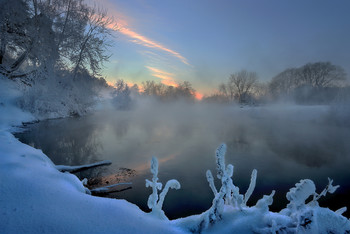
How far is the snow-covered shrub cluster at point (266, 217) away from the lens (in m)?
1.67

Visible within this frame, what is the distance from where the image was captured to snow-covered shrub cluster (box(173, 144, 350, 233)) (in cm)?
167

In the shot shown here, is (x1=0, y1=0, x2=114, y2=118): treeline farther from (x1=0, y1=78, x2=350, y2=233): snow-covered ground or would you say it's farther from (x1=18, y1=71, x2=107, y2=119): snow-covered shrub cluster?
(x1=0, y1=78, x2=350, y2=233): snow-covered ground

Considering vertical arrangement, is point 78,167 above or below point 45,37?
below

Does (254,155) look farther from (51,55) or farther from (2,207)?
(51,55)

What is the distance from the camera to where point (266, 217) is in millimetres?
1949

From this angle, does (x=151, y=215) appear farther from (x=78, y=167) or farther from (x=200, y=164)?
(x=200, y=164)

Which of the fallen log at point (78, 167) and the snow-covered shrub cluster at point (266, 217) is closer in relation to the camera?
the snow-covered shrub cluster at point (266, 217)

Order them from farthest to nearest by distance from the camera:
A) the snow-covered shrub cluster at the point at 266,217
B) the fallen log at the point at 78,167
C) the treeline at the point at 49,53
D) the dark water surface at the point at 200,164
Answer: the treeline at the point at 49,53 → the fallen log at the point at 78,167 → the dark water surface at the point at 200,164 → the snow-covered shrub cluster at the point at 266,217

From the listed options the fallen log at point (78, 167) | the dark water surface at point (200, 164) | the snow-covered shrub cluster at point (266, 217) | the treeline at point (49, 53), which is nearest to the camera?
the snow-covered shrub cluster at point (266, 217)

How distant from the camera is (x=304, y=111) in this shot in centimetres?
3519

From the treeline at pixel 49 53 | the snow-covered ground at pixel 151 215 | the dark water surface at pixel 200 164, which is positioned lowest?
the dark water surface at pixel 200 164

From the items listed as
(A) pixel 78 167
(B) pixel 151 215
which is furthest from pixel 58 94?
(B) pixel 151 215

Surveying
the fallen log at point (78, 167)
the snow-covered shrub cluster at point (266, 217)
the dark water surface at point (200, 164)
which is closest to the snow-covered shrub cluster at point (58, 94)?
the dark water surface at point (200, 164)

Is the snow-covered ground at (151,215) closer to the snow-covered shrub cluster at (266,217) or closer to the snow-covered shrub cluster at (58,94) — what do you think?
the snow-covered shrub cluster at (266,217)
